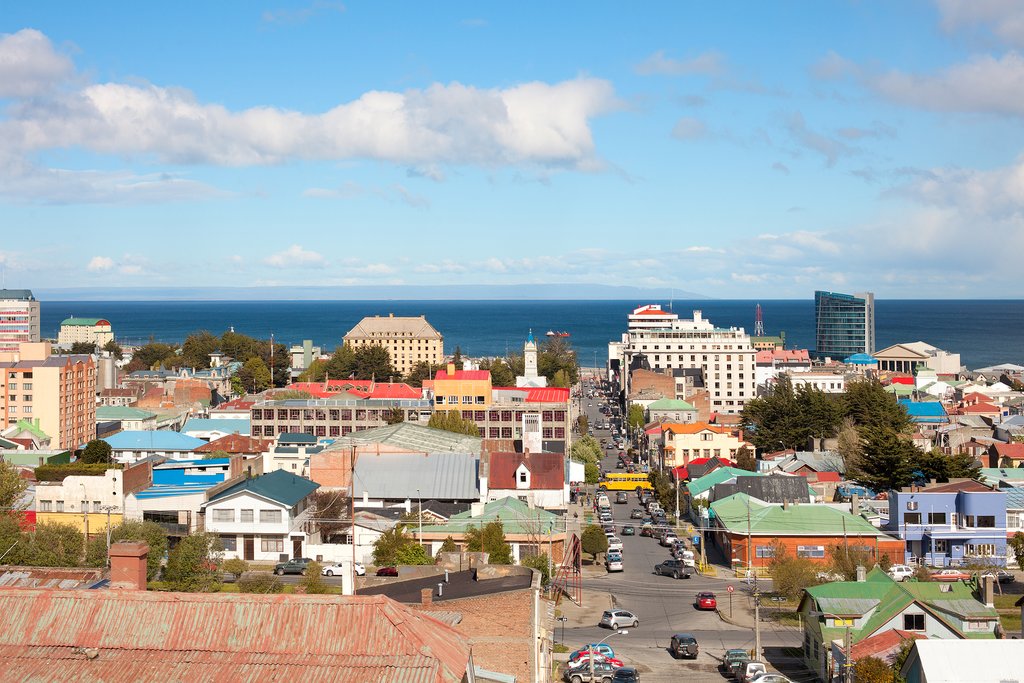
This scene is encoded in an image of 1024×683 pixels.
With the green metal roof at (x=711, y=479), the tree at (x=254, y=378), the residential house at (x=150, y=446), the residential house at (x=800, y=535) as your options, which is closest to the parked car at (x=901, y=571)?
the residential house at (x=800, y=535)

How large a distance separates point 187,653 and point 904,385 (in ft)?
368

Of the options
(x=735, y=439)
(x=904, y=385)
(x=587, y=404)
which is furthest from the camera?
(x=587, y=404)

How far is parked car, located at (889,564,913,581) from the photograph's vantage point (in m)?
45.8

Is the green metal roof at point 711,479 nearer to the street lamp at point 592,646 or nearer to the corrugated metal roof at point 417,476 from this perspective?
the corrugated metal roof at point 417,476

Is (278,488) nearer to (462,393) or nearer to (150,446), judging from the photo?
(150,446)

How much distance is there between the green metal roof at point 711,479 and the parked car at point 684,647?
25208 millimetres

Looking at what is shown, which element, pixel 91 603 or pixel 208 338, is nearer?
pixel 91 603

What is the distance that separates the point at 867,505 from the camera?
5547 centimetres

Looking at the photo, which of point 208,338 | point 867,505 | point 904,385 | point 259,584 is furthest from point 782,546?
point 208,338

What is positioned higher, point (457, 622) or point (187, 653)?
point (187, 653)

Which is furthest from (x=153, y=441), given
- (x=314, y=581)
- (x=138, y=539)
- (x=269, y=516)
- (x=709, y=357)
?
(x=709, y=357)

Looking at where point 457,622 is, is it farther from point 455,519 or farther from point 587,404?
point 587,404

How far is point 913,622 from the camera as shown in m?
33.4

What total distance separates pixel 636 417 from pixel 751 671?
63680 millimetres
